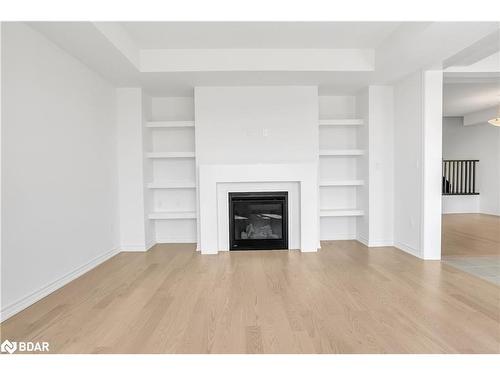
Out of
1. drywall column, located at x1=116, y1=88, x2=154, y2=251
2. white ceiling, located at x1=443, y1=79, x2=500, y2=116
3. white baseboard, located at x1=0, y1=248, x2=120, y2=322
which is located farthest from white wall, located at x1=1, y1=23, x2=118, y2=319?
white ceiling, located at x1=443, y1=79, x2=500, y2=116

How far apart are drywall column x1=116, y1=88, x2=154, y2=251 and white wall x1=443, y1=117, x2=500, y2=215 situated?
7.47 meters

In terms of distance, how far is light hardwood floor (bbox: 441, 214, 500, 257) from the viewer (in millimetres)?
4516

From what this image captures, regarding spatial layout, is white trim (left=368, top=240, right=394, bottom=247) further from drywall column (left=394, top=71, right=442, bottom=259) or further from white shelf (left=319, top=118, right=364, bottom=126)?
white shelf (left=319, top=118, right=364, bottom=126)

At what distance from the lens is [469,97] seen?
22.4ft

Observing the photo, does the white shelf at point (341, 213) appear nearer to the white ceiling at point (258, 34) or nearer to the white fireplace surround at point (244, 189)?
the white fireplace surround at point (244, 189)

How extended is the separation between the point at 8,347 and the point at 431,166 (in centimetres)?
429

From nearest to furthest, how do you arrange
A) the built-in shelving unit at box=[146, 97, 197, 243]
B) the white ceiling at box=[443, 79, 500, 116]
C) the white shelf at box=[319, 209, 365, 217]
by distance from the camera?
the white shelf at box=[319, 209, 365, 217] < the built-in shelving unit at box=[146, 97, 197, 243] < the white ceiling at box=[443, 79, 500, 116]

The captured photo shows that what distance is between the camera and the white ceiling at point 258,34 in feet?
11.5

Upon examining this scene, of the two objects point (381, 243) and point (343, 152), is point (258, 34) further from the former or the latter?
point (381, 243)

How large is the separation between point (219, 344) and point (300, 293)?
1.09 m

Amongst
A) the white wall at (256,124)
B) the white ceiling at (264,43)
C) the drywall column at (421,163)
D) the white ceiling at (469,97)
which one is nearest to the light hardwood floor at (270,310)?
the drywall column at (421,163)

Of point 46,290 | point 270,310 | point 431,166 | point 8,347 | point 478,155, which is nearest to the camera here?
point 8,347

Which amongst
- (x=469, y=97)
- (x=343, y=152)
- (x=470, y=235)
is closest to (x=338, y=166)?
(x=343, y=152)
